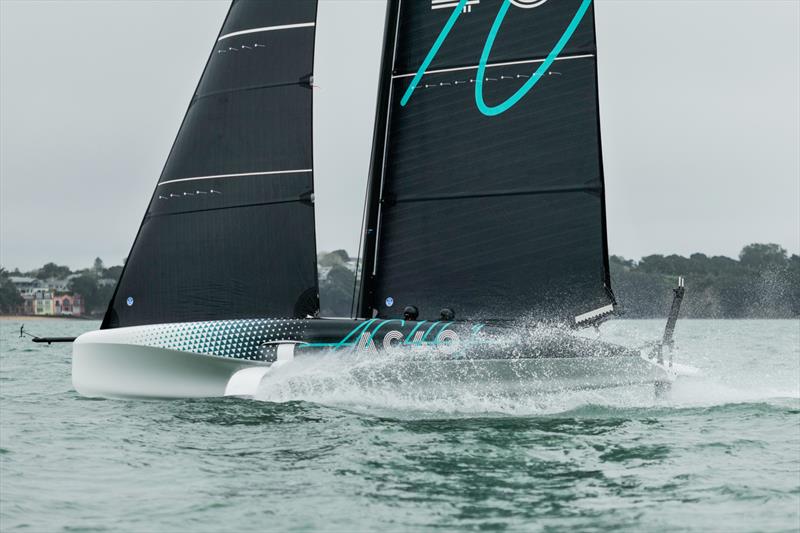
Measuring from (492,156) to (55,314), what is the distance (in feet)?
361

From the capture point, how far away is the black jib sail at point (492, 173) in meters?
11.7

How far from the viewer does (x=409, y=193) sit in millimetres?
12039

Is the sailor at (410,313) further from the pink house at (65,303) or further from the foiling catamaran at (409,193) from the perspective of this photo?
the pink house at (65,303)

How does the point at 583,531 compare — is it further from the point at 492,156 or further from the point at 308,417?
the point at 492,156

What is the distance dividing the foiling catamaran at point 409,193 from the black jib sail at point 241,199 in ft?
0.05

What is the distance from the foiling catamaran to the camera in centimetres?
1172

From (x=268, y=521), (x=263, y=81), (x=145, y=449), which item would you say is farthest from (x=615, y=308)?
(x=268, y=521)

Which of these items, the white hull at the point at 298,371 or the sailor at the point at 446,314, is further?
the sailor at the point at 446,314

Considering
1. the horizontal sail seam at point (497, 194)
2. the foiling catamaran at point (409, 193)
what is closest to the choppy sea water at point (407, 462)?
the foiling catamaran at point (409, 193)

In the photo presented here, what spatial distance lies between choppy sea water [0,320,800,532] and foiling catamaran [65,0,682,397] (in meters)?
1.00

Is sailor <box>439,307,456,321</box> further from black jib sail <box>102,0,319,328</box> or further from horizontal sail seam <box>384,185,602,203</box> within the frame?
black jib sail <box>102,0,319,328</box>

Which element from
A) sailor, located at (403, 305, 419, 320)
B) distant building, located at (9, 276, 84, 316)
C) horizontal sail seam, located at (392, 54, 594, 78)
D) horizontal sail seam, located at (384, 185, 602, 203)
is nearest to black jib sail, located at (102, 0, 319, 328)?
sailor, located at (403, 305, 419, 320)

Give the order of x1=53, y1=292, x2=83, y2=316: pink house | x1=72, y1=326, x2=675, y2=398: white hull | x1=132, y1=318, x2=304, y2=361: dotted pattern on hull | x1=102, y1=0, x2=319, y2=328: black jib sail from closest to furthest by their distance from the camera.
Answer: x1=72, y1=326, x2=675, y2=398: white hull
x1=132, y1=318, x2=304, y2=361: dotted pattern on hull
x1=102, y1=0, x2=319, y2=328: black jib sail
x1=53, y1=292, x2=83, y2=316: pink house

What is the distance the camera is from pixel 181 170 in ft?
39.8
